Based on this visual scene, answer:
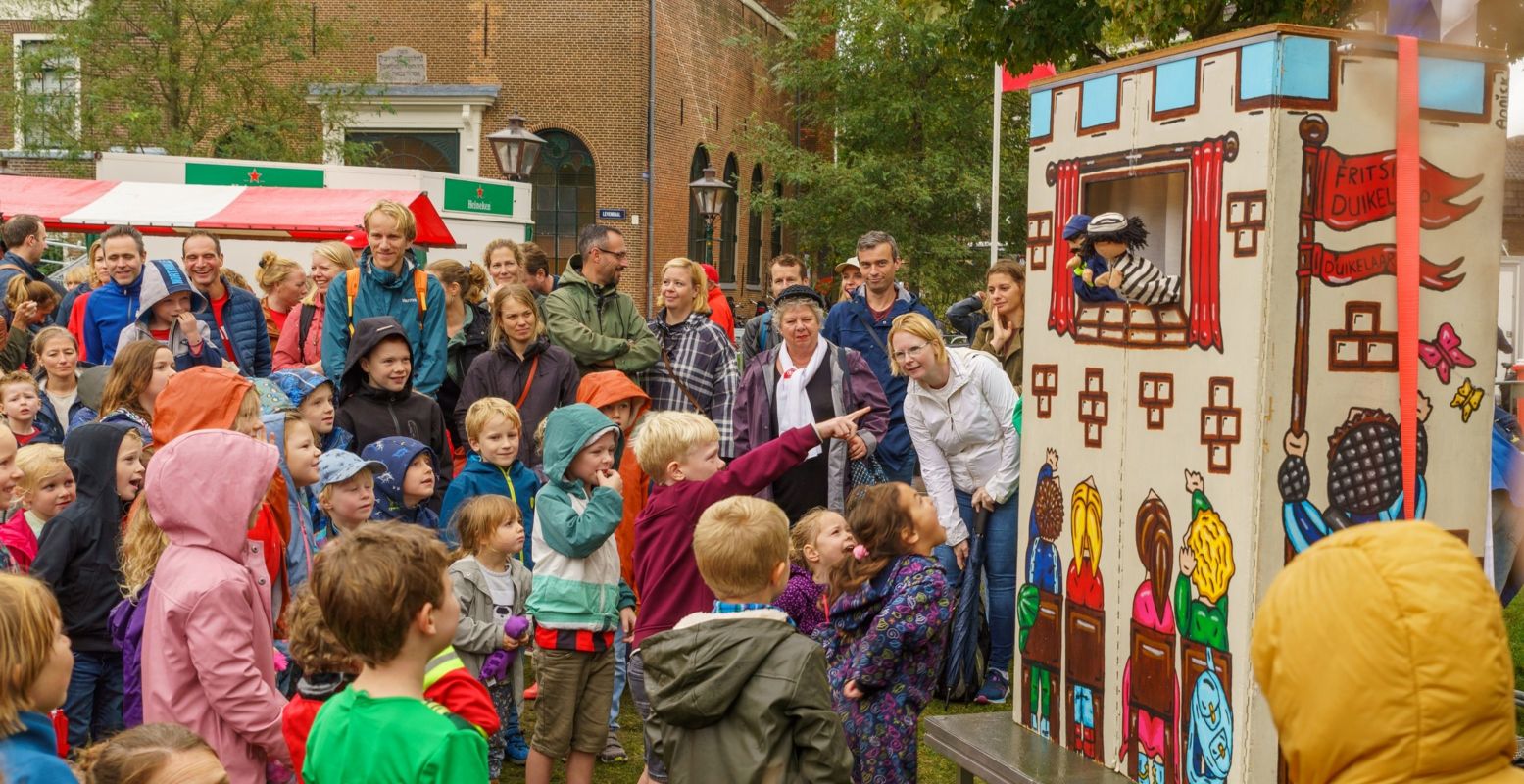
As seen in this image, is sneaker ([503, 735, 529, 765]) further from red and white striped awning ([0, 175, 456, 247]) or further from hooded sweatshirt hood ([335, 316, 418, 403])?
red and white striped awning ([0, 175, 456, 247])

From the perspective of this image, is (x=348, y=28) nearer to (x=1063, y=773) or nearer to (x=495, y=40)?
(x=495, y=40)

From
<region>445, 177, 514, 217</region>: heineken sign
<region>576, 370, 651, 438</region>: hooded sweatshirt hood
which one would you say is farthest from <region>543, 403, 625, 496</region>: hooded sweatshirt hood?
<region>445, 177, 514, 217</region>: heineken sign

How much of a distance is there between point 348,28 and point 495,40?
14.4ft

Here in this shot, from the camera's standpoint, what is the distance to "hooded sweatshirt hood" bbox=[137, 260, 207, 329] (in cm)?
683

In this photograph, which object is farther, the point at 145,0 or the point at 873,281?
the point at 145,0

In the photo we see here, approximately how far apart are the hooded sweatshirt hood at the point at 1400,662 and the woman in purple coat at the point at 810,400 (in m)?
4.66

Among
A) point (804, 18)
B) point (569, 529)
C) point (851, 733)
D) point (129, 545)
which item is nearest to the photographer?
point (129, 545)

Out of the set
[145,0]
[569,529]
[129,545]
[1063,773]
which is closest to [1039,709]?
[1063,773]

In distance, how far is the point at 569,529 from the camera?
16.6ft

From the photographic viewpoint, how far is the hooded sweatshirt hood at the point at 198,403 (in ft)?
16.0

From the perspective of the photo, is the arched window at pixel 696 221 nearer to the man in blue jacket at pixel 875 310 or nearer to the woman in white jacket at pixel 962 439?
the man in blue jacket at pixel 875 310

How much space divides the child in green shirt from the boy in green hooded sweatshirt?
75.5 inches

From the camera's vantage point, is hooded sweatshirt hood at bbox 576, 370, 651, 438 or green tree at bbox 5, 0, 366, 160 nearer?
hooded sweatshirt hood at bbox 576, 370, 651, 438

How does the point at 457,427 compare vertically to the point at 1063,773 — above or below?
above
